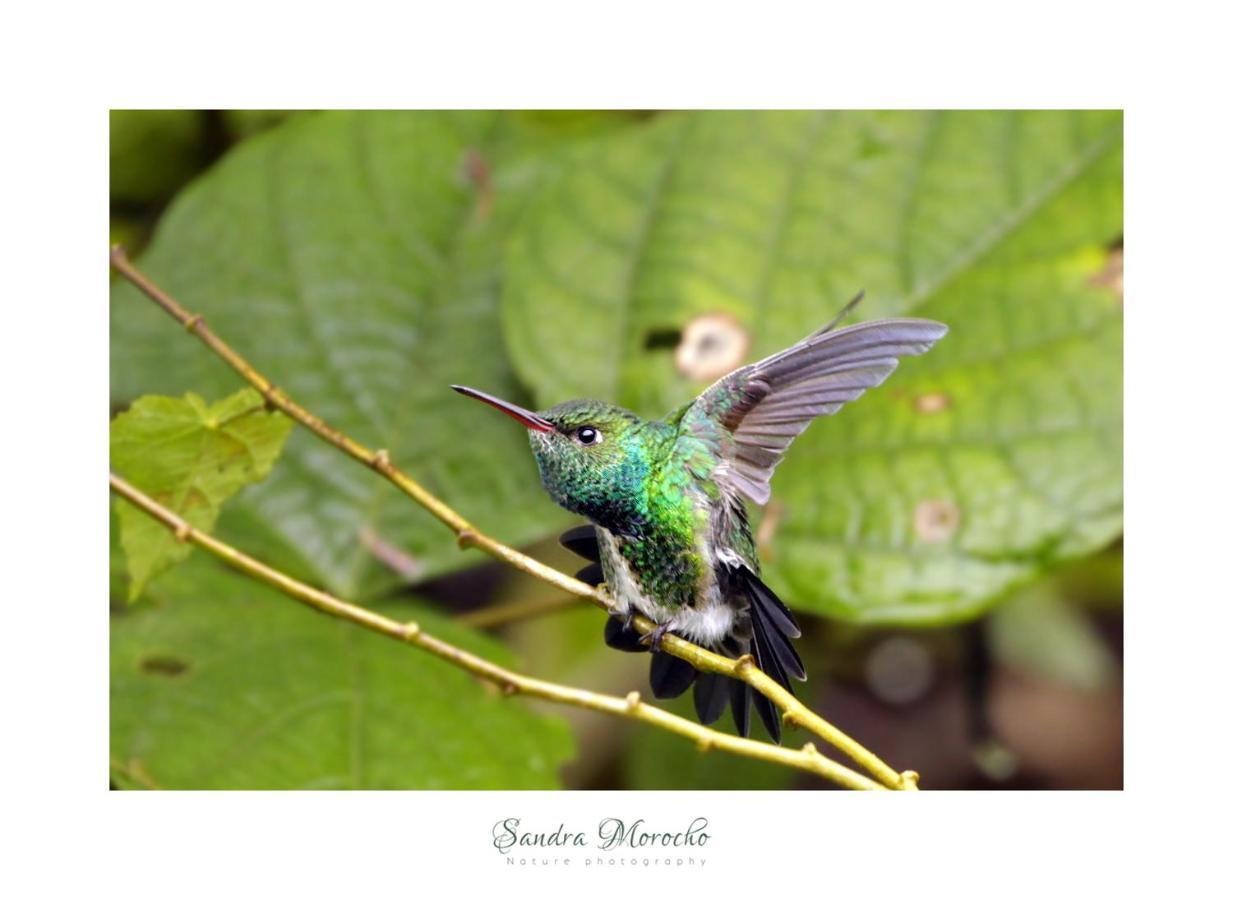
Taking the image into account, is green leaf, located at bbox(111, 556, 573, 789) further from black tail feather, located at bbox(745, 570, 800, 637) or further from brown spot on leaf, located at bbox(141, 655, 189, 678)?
black tail feather, located at bbox(745, 570, 800, 637)

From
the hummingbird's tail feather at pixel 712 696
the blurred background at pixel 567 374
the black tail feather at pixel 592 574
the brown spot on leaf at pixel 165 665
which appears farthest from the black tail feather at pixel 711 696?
the brown spot on leaf at pixel 165 665

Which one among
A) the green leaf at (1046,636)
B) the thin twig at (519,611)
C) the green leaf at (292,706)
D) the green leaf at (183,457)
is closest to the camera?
the green leaf at (183,457)

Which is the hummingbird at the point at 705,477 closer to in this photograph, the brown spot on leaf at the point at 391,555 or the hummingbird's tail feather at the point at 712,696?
the hummingbird's tail feather at the point at 712,696

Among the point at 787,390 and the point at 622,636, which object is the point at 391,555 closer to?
the point at 622,636

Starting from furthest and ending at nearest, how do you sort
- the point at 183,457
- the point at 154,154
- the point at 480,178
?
the point at 480,178 → the point at 154,154 → the point at 183,457

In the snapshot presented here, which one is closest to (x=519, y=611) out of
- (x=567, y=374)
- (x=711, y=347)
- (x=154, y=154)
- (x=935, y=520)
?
(x=567, y=374)

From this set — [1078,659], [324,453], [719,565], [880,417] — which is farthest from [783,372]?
[1078,659]

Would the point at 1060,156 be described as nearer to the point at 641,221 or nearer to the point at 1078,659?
the point at 641,221
